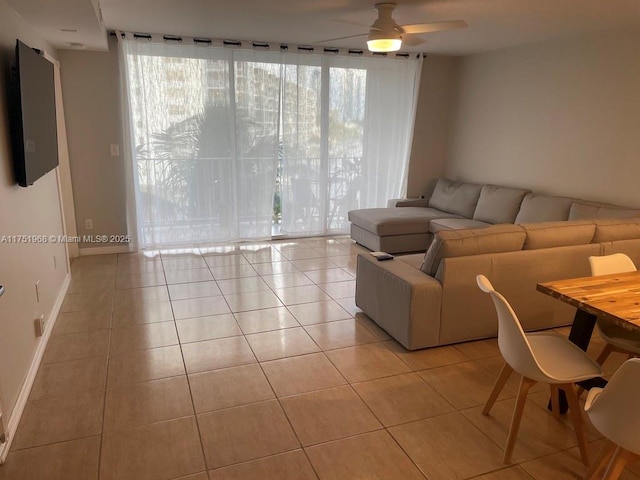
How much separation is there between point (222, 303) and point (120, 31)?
3.09 metres

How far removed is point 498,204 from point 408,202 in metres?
1.21

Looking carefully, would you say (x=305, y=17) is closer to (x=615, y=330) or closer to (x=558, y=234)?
(x=558, y=234)

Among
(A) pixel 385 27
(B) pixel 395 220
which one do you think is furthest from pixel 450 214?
(A) pixel 385 27

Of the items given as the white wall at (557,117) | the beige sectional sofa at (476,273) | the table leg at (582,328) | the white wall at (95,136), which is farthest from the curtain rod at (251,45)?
the table leg at (582,328)

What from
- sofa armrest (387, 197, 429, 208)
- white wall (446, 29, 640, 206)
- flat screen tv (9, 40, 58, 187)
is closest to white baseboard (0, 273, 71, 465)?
flat screen tv (9, 40, 58, 187)

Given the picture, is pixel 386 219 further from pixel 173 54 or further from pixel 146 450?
pixel 146 450

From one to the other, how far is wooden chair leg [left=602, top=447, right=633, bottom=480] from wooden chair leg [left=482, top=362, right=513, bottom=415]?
628 millimetres

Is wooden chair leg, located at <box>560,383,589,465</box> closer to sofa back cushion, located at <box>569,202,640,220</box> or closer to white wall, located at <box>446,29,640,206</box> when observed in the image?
sofa back cushion, located at <box>569,202,640,220</box>

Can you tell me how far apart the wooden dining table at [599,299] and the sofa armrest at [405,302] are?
2.80 ft

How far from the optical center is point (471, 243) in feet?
10.0

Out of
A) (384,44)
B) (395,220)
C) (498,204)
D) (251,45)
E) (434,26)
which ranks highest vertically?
(251,45)

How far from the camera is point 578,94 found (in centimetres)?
466

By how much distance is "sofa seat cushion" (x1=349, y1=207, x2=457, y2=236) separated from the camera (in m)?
5.27

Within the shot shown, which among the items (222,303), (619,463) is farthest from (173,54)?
(619,463)
